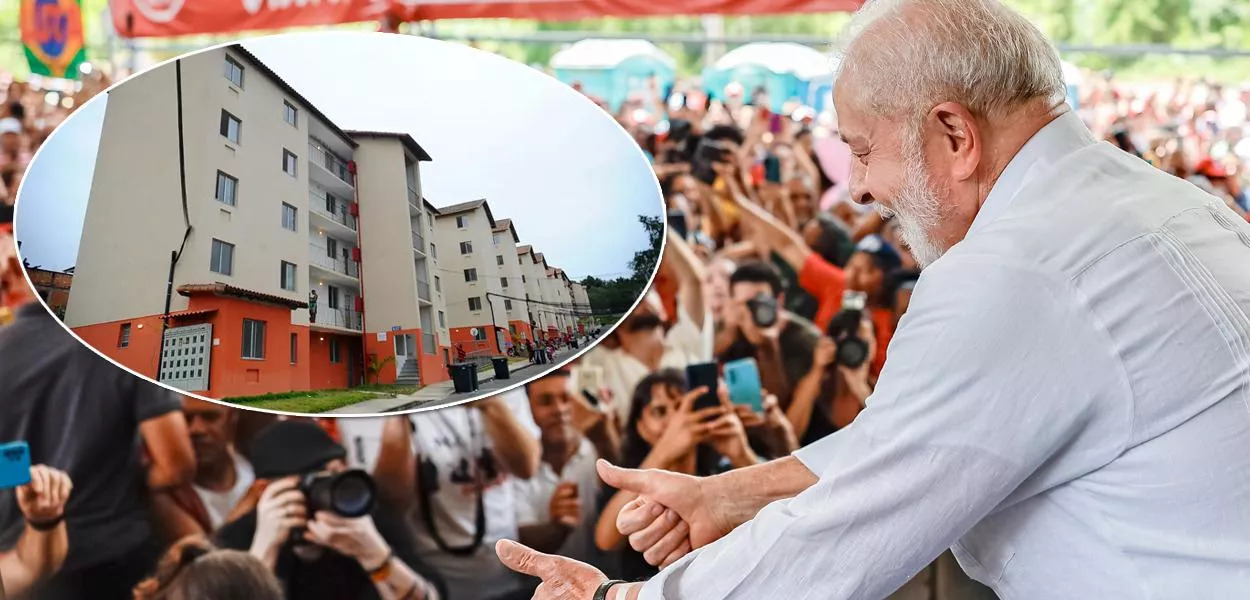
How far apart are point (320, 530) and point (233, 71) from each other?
93.8 inches

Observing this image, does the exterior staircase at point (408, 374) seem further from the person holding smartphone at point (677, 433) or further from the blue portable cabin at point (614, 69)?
the blue portable cabin at point (614, 69)

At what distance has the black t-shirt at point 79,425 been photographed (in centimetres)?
328

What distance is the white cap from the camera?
4.02 metres

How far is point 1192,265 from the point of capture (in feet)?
4.11

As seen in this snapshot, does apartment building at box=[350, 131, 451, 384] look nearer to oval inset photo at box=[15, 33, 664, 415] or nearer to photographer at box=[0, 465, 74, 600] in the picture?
oval inset photo at box=[15, 33, 664, 415]

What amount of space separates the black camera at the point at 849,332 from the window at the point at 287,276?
3.22 metres

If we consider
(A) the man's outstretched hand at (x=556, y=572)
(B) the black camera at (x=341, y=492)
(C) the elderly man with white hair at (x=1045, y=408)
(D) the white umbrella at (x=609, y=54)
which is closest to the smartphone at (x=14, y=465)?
(B) the black camera at (x=341, y=492)

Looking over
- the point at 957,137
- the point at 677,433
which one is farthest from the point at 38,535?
the point at 957,137

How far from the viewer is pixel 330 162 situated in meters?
1.39

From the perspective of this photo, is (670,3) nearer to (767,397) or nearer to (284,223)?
(767,397)

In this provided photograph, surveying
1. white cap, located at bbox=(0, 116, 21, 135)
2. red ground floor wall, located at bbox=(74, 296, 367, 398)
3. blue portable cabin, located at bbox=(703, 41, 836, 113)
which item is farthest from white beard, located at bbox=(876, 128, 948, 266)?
blue portable cabin, located at bbox=(703, 41, 836, 113)

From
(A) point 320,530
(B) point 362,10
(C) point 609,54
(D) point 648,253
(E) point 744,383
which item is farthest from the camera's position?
(C) point 609,54

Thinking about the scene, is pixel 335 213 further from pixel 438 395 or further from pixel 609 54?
pixel 609 54

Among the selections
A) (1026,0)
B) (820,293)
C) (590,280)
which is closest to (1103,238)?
→ (590,280)
